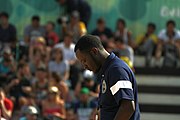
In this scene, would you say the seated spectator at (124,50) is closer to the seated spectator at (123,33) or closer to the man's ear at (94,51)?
the seated spectator at (123,33)

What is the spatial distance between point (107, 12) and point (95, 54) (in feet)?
33.3

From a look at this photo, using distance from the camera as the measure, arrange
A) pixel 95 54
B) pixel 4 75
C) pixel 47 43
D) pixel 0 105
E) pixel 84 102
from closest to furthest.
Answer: pixel 95 54 → pixel 0 105 → pixel 84 102 → pixel 4 75 → pixel 47 43

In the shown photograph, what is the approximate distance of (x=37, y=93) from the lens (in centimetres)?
1219

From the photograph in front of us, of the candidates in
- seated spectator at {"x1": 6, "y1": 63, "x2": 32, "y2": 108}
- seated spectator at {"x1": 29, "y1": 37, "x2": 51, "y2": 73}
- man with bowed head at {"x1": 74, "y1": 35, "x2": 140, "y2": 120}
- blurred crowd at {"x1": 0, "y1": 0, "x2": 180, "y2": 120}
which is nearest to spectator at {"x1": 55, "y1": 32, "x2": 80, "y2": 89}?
blurred crowd at {"x1": 0, "y1": 0, "x2": 180, "y2": 120}

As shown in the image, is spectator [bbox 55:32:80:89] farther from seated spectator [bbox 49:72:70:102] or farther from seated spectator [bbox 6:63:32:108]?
seated spectator [bbox 6:63:32:108]

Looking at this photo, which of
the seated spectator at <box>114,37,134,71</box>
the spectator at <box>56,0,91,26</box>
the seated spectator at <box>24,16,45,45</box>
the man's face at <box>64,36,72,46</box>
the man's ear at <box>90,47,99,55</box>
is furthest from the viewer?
the spectator at <box>56,0,91,26</box>

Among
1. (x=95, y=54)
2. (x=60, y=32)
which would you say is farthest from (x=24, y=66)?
(x=95, y=54)

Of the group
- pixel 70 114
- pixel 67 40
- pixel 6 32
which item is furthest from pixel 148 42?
pixel 6 32

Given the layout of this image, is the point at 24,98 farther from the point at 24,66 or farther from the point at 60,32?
the point at 60,32

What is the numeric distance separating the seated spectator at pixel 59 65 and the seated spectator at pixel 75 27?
4.07ft

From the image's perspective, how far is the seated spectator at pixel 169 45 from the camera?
1328cm

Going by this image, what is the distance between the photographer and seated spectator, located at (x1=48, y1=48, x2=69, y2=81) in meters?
12.7

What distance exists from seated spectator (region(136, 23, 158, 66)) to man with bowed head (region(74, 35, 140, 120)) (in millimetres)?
8692

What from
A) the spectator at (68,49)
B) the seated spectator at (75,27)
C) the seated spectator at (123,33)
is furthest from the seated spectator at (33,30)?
the seated spectator at (123,33)
